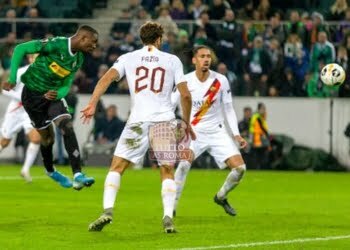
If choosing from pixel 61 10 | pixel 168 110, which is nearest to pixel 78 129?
pixel 61 10

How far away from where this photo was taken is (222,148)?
54.4 ft

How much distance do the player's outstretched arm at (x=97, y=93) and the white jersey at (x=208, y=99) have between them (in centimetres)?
323

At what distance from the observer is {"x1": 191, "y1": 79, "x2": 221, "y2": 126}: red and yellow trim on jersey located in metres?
16.6

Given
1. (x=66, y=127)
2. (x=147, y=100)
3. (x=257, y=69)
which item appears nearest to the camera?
(x=147, y=100)

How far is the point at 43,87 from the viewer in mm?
16719

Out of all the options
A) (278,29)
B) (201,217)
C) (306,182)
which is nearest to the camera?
(201,217)

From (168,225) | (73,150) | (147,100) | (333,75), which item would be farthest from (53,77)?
(333,75)

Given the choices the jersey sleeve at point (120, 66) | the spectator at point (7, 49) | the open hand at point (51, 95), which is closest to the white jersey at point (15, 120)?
the open hand at point (51, 95)

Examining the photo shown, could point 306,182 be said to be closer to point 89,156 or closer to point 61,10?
point 89,156

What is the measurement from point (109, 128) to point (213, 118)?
1371 centimetres

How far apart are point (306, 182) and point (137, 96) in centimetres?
1167

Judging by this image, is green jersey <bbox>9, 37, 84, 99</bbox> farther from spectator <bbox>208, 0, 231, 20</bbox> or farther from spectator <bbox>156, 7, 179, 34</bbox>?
spectator <bbox>208, 0, 231, 20</bbox>

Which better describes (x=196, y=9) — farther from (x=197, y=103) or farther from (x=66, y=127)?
(x=66, y=127)

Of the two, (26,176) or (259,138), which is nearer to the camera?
(26,176)
